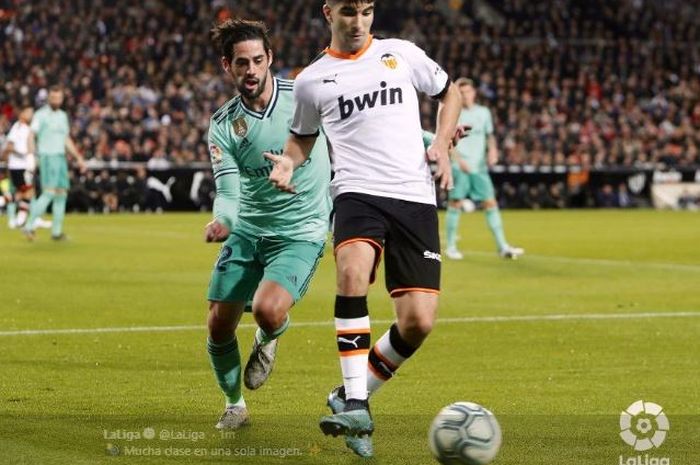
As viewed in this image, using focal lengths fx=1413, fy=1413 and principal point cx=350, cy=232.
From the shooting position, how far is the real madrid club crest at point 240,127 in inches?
317

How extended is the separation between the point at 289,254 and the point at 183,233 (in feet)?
59.6

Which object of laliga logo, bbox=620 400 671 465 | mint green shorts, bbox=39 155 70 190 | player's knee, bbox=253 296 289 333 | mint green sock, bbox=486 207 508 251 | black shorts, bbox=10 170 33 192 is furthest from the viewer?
black shorts, bbox=10 170 33 192

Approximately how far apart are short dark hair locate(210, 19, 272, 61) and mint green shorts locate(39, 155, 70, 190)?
15483 mm

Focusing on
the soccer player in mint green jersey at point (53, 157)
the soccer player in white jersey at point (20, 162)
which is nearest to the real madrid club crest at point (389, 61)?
the soccer player in mint green jersey at point (53, 157)

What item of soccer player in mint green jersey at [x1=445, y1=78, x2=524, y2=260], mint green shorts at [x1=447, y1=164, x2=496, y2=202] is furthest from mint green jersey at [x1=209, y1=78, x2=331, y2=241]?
mint green shorts at [x1=447, y1=164, x2=496, y2=202]

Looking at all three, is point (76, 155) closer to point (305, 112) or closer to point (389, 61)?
point (305, 112)

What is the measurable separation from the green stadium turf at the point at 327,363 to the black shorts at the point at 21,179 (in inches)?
251

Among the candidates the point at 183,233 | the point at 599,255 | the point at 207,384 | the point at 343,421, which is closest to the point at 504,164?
the point at 183,233

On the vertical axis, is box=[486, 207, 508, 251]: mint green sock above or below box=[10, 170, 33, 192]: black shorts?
above

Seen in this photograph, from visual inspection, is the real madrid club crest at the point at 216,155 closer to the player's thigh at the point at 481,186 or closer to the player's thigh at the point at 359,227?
the player's thigh at the point at 359,227

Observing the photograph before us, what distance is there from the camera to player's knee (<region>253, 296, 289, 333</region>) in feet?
24.8

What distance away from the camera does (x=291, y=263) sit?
782 cm

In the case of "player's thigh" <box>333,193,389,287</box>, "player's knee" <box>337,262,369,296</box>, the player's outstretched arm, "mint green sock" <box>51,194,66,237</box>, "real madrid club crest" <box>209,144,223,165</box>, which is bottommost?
"mint green sock" <box>51,194,66,237</box>

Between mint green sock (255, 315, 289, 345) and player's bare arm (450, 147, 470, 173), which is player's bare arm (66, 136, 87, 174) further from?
mint green sock (255, 315, 289, 345)
